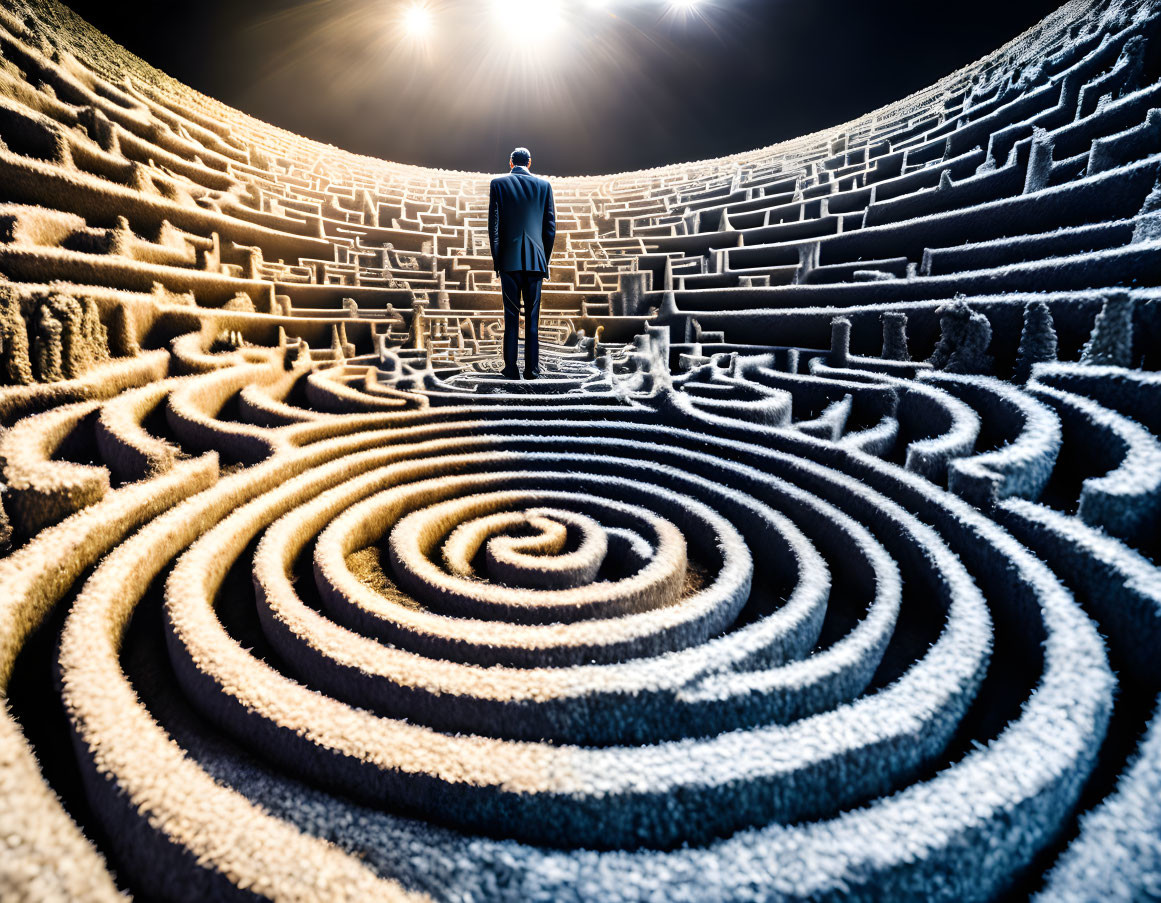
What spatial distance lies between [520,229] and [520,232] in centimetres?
4

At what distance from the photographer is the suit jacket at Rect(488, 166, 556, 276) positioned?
7035 mm

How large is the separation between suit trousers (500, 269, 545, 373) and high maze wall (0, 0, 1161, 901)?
64cm

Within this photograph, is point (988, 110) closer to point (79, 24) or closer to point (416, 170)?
point (416, 170)

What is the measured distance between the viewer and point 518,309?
7621mm

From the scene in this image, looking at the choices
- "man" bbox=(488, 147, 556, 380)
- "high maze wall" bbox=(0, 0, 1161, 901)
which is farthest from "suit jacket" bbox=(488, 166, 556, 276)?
"high maze wall" bbox=(0, 0, 1161, 901)

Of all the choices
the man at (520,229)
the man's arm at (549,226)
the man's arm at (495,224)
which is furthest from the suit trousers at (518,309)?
the man's arm at (549,226)

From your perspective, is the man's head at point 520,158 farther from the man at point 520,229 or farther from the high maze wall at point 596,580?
the high maze wall at point 596,580

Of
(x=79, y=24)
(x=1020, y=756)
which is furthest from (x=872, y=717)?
(x=79, y=24)

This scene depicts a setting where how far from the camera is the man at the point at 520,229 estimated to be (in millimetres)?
7043

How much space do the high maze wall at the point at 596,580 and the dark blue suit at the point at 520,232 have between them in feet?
4.79

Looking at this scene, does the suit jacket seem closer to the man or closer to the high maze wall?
the man

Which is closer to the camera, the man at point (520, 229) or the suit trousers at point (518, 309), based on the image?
the man at point (520, 229)

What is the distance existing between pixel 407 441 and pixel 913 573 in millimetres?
4797

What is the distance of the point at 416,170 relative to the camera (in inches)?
1166
